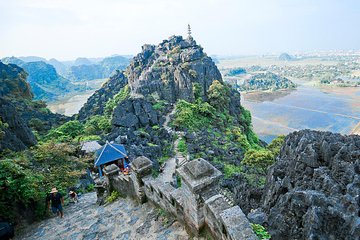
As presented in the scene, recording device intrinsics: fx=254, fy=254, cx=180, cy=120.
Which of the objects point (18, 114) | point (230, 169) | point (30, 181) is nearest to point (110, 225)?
point (30, 181)

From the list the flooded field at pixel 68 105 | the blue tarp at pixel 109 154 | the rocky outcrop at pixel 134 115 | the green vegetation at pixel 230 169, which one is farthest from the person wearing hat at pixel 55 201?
the flooded field at pixel 68 105

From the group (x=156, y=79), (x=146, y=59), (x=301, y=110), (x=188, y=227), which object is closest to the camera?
(x=188, y=227)

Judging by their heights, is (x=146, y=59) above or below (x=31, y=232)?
above

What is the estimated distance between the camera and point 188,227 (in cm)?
535

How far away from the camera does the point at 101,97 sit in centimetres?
5469

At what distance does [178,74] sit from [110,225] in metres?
34.0

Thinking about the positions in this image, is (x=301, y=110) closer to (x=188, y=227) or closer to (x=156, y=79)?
(x=156, y=79)

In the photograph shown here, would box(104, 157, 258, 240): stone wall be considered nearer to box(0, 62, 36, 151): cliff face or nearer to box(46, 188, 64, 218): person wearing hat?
box(46, 188, 64, 218): person wearing hat

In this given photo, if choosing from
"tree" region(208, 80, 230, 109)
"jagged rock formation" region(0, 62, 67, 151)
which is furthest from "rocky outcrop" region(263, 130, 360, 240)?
"tree" region(208, 80, 230, 109)

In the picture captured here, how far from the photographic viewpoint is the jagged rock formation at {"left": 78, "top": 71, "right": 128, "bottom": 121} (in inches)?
1797

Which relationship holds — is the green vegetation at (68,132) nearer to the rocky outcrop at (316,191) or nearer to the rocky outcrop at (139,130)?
the rocky outcrop at (139,130)

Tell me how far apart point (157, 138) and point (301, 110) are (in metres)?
50.5

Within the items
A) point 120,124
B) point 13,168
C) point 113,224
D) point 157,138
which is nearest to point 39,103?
point 120,124

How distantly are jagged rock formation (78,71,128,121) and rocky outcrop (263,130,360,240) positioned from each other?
119ft
